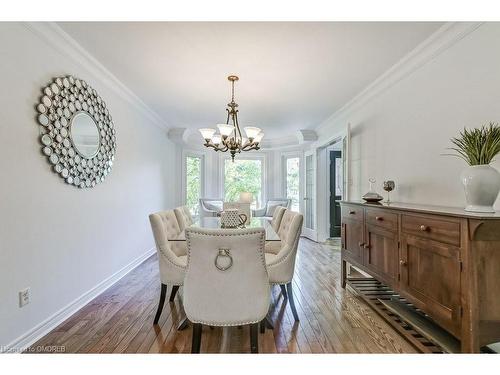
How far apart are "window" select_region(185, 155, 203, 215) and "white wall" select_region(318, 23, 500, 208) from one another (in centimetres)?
392

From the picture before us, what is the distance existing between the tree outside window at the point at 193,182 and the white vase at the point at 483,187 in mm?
5157

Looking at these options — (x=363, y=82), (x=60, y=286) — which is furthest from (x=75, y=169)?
(x=363, y=82)

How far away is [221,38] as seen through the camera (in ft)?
7.13

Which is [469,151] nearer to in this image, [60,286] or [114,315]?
[114,315]

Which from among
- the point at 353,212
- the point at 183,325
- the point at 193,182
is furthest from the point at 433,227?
the point at 193,182

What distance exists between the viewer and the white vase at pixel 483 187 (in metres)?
1.49

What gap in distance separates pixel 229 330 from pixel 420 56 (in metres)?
2.91

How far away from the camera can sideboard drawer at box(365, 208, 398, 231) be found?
2.05 m

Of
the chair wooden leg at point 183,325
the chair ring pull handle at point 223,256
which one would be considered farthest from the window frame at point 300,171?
the chair ring pull handle at point 223,256

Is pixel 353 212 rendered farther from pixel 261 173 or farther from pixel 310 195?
pixel 261 173

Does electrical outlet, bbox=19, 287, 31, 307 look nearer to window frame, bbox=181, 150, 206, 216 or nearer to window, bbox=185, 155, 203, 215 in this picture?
window frame, bbox=181, 150, 206, 216
